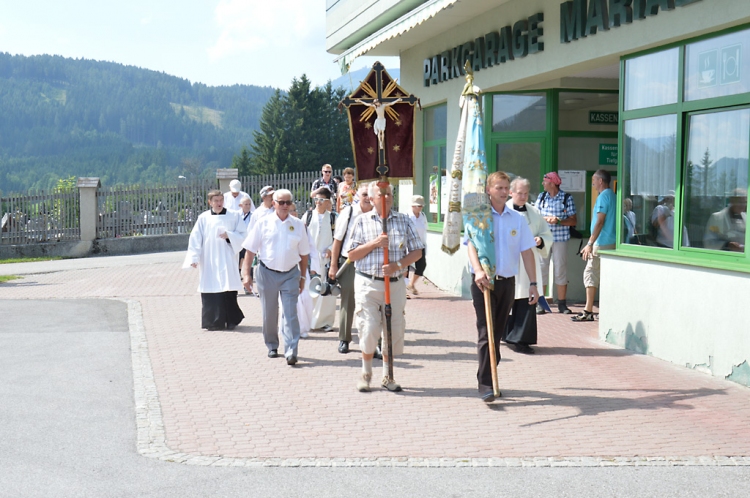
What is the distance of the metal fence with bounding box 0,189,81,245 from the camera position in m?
26.8

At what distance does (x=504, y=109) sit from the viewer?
13.7m

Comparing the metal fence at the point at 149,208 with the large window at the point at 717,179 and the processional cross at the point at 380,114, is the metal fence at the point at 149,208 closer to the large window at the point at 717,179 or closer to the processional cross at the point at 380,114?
the processional cross at the point at 380,114

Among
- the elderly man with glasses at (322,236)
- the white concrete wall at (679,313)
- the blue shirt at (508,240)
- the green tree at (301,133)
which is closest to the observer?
the blue shirt at (508,240)

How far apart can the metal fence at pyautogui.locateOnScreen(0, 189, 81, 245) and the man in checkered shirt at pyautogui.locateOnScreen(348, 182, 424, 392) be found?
2105 centimetres

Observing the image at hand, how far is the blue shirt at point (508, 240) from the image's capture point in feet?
23.8

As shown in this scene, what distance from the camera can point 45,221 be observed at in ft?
88.0

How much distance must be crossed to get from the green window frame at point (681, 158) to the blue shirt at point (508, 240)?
76.6 inches

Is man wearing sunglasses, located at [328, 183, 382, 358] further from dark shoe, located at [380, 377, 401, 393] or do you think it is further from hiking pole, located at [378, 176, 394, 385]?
dark shoe, located at [380, 377, 401, 393]

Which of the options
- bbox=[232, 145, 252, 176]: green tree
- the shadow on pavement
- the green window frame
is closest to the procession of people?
the shadow on pavement

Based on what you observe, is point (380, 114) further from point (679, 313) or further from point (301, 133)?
point (301, 133)

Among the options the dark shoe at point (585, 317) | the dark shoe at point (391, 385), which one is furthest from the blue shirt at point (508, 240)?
the dark shoe at point (585, 317)

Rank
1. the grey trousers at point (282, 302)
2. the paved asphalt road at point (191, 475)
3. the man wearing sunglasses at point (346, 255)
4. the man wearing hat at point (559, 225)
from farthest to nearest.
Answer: the man wearing hat at point (559, 225), the grey trousers at point (282, 302), the man wearing sunglasses at point (346, 255), the paved asphalt road at point (191, 475)

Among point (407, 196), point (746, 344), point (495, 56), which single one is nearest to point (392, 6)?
point (495, 56)

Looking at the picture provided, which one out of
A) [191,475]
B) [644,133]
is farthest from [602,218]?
[191,475]
